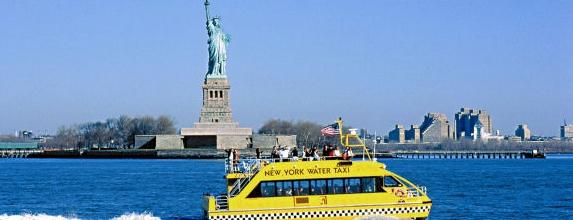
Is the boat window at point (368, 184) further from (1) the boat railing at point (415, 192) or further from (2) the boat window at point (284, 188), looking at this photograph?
(2) the boat window at point (284, 188)

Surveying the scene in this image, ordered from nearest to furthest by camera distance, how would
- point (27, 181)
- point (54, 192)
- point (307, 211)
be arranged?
point (307, 211)
point (54, 192)
point (27, 181)

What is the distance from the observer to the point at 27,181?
255 ft

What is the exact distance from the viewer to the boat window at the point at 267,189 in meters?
35.6

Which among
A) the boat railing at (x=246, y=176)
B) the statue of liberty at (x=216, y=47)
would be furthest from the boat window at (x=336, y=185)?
the statue of liberty at (x=216, y=47)

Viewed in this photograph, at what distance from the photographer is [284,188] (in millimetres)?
35656

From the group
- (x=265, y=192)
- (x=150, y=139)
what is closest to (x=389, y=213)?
(x=265, y=192)

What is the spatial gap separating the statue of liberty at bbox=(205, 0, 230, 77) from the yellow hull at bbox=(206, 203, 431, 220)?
339ft

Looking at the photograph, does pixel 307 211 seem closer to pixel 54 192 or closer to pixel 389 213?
pixel 389 213

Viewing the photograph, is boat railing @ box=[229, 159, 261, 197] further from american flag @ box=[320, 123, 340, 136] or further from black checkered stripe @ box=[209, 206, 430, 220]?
american flag @ box=[320, 123, 340, 136]

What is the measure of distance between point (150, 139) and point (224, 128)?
53.5ft

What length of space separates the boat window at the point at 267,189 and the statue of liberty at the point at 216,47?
103m

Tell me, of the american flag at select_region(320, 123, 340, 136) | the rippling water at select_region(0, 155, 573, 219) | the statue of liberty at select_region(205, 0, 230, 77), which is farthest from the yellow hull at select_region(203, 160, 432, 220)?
the statue of liberty at select_region(205, 0, 230, 77)

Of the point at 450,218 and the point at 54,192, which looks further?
the point at 54,192

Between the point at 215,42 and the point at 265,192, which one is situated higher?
the point at 215,42
